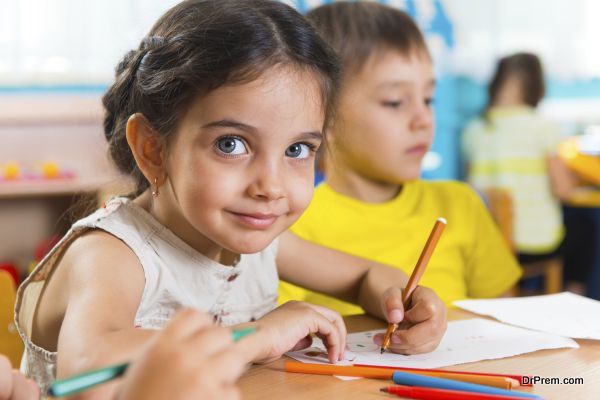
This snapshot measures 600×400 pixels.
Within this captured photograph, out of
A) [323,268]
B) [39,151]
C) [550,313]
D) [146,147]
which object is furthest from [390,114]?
[39,151]

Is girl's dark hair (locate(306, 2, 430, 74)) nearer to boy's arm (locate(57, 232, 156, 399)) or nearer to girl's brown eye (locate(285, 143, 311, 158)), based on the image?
girl's brown eye (locate(285, 143, 311, 158))

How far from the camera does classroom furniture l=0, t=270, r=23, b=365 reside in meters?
1.14

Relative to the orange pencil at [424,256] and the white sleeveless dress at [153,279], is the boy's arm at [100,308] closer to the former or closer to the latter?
the white sleeveless dress at [153,279]

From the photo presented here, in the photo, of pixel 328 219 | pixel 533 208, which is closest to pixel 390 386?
pixel 328 219

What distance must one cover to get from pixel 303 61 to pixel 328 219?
60cm

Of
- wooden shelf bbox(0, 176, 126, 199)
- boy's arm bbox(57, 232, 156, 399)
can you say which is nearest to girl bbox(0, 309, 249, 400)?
boy's arm bbox(57, 232, 156, 399)

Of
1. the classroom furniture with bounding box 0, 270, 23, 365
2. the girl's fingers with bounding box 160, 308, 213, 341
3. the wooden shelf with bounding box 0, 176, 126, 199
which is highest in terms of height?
the girl's fingers with bounding box 160, 308, 213, 341

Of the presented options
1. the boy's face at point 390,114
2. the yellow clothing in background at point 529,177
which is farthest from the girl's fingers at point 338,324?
the yellow clothing in background at point 529,177

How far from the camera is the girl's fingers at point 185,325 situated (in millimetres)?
557

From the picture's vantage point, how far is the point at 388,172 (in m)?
1.56

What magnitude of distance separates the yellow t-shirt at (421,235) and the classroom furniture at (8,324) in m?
0.53

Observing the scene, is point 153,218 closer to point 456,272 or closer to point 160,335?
point 160,335

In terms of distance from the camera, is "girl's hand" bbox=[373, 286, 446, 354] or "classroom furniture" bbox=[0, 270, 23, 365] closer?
"girl's hand" bbox=[373, 286, 446, 354]

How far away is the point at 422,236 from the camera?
5.07 feet
